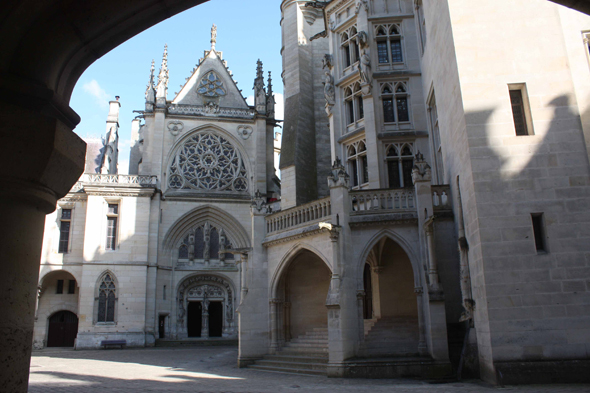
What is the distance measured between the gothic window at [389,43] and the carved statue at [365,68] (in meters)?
0.77

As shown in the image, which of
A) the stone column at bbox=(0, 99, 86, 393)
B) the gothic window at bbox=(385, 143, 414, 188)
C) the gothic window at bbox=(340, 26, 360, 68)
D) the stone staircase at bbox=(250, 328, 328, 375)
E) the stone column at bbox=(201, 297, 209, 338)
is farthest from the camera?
the stone column at bbox=(201, 297, 209, 338)

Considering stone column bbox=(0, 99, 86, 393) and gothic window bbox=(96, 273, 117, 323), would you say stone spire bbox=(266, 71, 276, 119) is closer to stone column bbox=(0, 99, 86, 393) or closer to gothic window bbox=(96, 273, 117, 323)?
gothic window bbox=(96, 273, 117, 323)

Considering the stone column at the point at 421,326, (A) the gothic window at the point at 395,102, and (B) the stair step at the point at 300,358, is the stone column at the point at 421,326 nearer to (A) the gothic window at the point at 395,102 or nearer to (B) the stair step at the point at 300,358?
(B) the stair step at the point at 300,358

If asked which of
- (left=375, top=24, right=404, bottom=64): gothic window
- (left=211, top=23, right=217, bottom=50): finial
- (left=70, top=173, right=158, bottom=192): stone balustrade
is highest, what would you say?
(left=211, top=23, right=217, bottom=50): finial

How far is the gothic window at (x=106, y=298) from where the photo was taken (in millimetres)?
26781

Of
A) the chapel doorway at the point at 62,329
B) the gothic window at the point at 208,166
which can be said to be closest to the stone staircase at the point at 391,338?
the gothic window at the point at 208,166

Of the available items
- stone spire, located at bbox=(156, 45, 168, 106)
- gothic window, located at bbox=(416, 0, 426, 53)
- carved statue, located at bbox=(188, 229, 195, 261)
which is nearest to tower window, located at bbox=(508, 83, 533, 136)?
gothic window, located at bbox=(416, 0, 426, 53)

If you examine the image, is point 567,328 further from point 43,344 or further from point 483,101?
point 43,344

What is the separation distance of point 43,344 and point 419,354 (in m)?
22.4

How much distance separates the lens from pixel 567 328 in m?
10.3

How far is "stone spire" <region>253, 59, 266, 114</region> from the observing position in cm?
3297

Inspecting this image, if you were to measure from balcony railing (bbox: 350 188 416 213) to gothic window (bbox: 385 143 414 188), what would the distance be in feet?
12.0

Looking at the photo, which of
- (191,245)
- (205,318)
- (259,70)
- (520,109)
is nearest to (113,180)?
(191,245)

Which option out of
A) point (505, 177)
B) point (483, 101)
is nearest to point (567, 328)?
point (505, 177)
